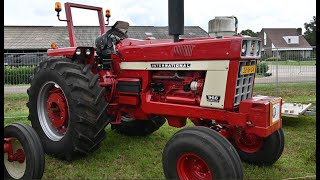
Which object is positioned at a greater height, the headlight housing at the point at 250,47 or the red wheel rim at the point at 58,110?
the headlight housing at the point at 250,47

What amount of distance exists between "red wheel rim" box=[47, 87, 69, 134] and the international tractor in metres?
0.01

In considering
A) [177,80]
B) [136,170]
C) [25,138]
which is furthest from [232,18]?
[25,138]

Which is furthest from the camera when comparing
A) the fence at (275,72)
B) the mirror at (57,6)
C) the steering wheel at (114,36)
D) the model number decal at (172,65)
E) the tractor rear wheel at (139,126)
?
the fence at (275,72)

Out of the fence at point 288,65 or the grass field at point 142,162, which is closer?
the grass field at point 142,162

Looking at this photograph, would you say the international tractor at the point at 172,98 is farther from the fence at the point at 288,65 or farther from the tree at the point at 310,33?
the tree at the point at 310,33

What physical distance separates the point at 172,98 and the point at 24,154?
176cm

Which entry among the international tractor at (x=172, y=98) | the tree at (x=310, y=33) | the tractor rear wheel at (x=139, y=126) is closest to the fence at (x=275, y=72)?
the tractor rear wheel at (x=139, y=126)

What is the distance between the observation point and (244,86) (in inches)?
146

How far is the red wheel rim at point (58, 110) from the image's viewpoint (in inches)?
175

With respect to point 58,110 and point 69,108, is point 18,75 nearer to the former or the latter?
point 58,110

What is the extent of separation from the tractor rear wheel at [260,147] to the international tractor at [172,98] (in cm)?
1

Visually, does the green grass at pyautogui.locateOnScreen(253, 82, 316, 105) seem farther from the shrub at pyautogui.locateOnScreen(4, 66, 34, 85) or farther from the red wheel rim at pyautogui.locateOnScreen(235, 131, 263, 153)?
the shrub at pyautogui.locateOnScreen(4, 66, 34, 85)

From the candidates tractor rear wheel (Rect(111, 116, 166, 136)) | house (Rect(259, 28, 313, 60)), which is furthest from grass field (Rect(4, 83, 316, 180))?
house (Rect(259, 28, 313, 60))

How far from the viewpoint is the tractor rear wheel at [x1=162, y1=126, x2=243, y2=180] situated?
3037mm
